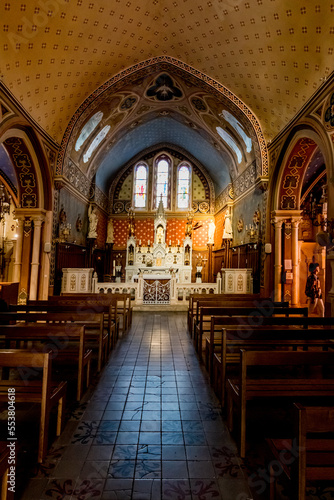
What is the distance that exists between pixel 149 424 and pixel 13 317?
2812 mm

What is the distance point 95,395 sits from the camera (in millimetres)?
4203

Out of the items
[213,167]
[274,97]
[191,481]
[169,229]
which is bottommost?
[191,481]

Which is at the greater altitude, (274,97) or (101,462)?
(274,97)

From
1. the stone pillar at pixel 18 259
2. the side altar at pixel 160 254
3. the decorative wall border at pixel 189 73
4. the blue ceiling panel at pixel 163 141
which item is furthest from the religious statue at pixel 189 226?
the stone pillar at pixel 18 259

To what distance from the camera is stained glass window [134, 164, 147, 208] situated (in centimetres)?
2200

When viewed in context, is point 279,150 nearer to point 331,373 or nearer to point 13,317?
point 331,373

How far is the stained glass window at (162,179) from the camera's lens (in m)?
21.9

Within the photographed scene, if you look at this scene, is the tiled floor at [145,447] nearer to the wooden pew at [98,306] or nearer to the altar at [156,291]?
the wooden pew at [98,306]

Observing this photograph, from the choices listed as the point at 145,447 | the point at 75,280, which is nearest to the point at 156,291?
the point at 75,280

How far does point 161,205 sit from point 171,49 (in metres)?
9.65

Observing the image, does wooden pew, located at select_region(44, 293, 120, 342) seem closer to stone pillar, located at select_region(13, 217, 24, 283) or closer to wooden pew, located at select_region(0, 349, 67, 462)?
wooden pew, located at select_region(0, 349, 67, 462)

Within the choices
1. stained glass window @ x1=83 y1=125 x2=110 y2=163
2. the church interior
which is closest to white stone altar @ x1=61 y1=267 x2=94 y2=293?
the church interior

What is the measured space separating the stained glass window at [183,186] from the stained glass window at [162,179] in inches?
36.1

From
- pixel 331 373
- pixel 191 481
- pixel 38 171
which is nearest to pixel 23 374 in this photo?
pixel 191 481
